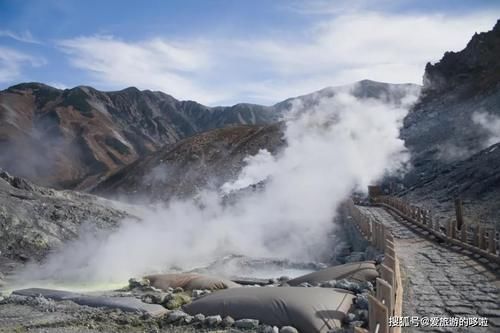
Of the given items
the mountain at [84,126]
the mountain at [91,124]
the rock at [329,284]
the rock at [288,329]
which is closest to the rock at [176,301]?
the rock at [329,284]

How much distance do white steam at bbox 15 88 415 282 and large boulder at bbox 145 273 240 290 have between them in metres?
3.60

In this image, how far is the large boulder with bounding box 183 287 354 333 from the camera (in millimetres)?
8227

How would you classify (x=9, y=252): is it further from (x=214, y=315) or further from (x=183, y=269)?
(x=214, y=315)

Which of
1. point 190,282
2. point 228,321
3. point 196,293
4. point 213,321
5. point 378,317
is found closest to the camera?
point 378,317

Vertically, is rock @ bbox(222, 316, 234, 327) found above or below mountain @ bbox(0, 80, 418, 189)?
below

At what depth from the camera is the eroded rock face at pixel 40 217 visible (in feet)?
71.6

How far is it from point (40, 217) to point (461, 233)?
19.9m

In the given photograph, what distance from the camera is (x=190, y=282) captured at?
13773mm

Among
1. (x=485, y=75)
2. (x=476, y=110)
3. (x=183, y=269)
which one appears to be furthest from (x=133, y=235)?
(x=485, y=75)

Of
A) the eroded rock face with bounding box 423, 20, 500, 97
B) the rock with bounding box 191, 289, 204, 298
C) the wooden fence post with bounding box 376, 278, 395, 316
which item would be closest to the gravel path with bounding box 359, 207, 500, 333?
the wooden fence post with bounding box 376, 278, 395, 316

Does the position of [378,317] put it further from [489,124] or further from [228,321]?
[489,124]

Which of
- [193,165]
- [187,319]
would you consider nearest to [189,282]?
[187,319]

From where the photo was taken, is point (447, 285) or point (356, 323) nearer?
point (356, 323)

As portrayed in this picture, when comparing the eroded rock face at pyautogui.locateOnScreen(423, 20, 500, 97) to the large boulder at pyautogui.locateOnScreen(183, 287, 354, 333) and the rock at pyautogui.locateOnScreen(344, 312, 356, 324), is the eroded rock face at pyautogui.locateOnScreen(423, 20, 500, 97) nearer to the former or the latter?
the large boulder at pyautogui.locateOnScreen(183, 287, 354, 333)
